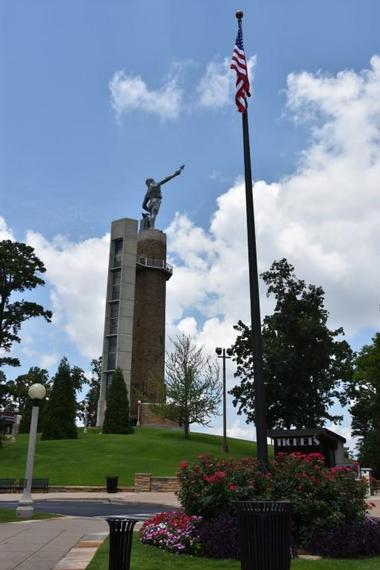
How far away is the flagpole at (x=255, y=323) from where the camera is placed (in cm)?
1142

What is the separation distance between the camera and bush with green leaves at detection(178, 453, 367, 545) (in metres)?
10.6

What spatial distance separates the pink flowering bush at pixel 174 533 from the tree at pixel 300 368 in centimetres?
4112

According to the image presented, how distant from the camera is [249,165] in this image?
45.0 ft

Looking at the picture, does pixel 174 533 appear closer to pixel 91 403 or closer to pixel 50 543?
pixel 50 543

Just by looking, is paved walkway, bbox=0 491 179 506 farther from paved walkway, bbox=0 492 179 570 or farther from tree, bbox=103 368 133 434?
tree, bbox=103 368 133 434

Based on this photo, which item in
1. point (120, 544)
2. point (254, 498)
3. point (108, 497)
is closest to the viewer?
point (120, 544)

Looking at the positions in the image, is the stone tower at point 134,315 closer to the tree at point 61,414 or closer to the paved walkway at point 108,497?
the tree at point 61,414

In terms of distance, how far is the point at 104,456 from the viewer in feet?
130

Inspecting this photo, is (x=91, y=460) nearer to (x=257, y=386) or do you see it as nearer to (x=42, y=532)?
(x=42, y=532)

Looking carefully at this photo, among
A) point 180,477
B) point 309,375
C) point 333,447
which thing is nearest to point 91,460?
point 333,447

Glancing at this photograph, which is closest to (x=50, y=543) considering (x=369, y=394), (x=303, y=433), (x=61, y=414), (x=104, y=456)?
(x=303, y=433)

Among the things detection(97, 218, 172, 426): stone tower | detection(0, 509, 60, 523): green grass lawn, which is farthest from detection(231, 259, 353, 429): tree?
detection(0, 509, 60, 523): green grass lawn

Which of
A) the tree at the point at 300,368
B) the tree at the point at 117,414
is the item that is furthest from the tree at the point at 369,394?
the tree at the point at 117,414

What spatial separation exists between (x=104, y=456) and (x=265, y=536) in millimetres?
34564
